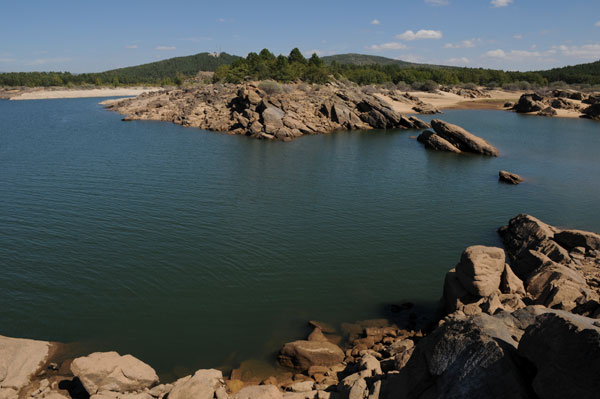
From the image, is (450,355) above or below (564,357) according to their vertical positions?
below

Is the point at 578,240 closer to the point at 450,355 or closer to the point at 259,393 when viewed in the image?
the point at 450,355

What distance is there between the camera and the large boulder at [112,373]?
14.4 meters

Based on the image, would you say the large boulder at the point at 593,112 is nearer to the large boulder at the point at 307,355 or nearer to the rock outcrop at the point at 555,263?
the rock outcrop at the point at 555,263

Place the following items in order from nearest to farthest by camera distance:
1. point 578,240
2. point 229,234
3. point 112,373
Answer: point 112,373 < point 578,240 < point 229,234

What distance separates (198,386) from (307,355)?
201 inches

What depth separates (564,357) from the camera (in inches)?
345

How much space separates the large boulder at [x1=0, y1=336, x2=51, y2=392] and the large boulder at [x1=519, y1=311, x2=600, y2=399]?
17.9 m

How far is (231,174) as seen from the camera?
47.1 meters

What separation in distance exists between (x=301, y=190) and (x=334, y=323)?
2256 cm

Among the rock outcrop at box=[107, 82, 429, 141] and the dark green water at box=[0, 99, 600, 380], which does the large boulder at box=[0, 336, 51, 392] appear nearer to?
the dark green water at box=[0, 99, 600, 380]

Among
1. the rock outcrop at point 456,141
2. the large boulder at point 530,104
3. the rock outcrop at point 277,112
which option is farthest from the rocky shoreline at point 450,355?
the large boulder at point 530,104

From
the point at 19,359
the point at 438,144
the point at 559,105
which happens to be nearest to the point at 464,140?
the point at 438,144

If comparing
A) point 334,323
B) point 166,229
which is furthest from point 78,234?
point 334,323

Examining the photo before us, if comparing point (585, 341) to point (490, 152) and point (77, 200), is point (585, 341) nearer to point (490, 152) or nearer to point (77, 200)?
point (77, 200)
